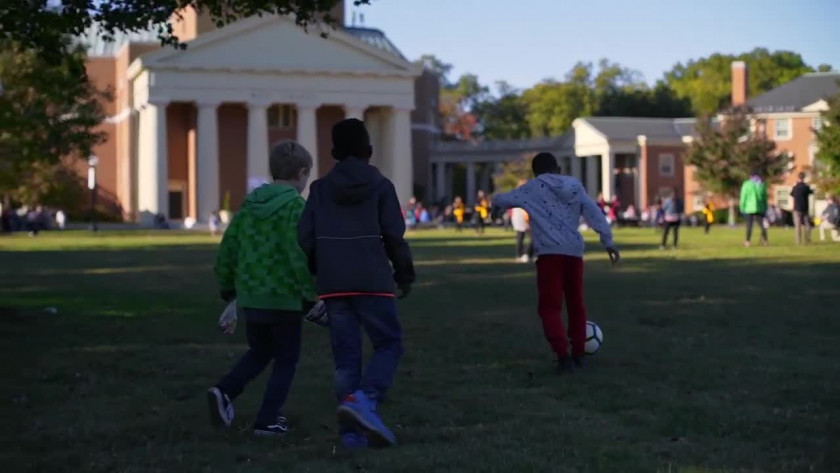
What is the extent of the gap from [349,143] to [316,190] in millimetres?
324

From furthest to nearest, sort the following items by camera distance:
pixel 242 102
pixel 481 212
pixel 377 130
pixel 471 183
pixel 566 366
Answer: pixel 471 183 < pixel 377 130 < pixel 242 102 < pixel 481 212 < pixel 566 366

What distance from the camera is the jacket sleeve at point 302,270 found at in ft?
25.8

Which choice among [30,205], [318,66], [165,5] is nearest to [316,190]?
[165,5]

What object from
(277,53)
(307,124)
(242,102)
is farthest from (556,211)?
(307,124)

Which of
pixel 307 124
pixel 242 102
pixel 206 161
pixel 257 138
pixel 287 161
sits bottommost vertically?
pixel 287 161

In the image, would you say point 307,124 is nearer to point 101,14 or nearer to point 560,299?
point 101,14

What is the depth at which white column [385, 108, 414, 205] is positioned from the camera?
91812mm

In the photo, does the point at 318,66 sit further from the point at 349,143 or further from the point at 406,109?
the point at 349,143

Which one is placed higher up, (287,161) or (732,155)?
(732,155)

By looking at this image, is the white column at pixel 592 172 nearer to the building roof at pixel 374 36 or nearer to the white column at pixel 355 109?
the building roof at pixel 374 36

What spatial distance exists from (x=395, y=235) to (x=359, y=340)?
66 cm

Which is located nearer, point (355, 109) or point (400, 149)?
point (355, 109)

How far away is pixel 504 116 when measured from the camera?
474ft

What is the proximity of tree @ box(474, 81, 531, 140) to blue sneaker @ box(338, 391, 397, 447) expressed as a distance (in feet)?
443
